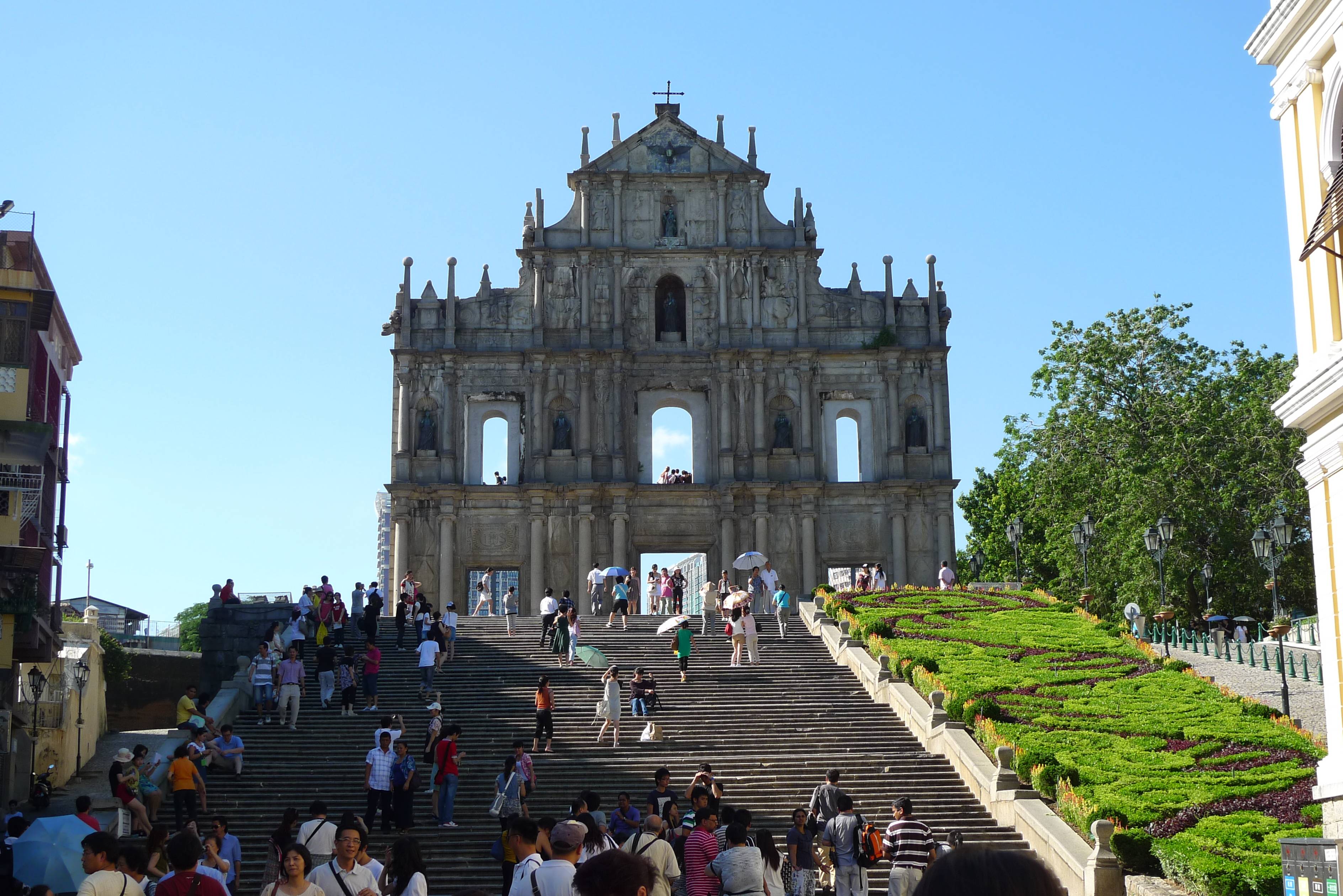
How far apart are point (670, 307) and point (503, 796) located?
3084 centimetres

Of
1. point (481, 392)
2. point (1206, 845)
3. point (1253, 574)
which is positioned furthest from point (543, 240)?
point (1206, 845)

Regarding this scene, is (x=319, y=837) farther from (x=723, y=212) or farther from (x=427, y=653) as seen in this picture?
(x=723, y=212)

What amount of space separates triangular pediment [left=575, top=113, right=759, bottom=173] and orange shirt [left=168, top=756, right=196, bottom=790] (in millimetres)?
30810

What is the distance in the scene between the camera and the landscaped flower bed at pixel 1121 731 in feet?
65.5

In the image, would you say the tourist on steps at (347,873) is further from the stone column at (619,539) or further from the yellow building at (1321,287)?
the stone column at (619,539)

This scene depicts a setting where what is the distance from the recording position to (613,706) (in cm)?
2583

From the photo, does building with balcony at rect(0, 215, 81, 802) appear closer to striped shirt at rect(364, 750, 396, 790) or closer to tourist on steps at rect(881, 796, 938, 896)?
striped shirt at rect(364, 750, 396, 790)

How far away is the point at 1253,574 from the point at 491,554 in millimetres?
22117

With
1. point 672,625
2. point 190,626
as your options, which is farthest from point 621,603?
point 190,626

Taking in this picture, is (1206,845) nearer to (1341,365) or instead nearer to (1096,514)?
(1341,365)

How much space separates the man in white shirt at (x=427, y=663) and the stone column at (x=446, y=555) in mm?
16943

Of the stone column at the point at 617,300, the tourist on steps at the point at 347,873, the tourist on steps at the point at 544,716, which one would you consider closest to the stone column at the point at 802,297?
the stone column at the point at 617,300

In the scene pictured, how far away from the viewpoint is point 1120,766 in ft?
78.9

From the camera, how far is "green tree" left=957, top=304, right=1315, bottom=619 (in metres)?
48.8
